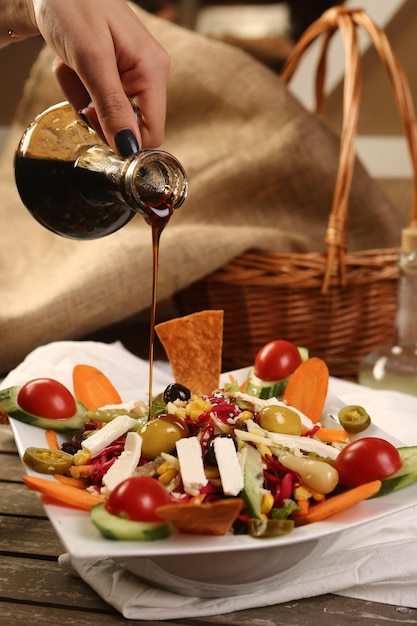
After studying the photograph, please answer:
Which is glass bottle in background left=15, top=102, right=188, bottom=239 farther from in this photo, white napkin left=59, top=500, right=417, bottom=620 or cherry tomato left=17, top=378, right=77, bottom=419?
white napkin left=59, top=500, right=417, bottom=620

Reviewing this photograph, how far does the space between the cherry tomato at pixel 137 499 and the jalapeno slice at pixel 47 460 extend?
18 cm

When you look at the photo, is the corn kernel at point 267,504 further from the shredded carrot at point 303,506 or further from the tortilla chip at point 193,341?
the tortilla chip at point 193,341

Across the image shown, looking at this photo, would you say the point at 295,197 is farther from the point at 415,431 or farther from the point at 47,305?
the point at 415,431

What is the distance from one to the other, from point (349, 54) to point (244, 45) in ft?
9.47

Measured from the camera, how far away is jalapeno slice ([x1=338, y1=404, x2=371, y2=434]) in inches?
53.4

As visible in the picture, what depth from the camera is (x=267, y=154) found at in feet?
Result: 8.36

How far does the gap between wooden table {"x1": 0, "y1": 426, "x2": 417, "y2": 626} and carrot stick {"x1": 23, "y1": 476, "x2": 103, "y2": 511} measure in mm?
146

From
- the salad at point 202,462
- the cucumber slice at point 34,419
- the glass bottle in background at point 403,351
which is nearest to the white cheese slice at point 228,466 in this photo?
the salad at point 202,462

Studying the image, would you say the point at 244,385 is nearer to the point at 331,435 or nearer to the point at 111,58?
the point at 331,435

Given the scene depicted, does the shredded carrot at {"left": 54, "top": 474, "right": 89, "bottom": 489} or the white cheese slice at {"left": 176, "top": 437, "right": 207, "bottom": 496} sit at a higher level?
the white cheese slice at {"left": 176, "top": 437, "right": 207, "bottom": 496}

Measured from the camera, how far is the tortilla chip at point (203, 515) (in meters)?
0.95

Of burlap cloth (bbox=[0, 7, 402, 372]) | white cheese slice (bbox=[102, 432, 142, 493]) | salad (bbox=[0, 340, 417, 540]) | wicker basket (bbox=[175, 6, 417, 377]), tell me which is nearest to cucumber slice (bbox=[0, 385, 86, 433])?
salad (bbox=[0, 340, 417, 540])

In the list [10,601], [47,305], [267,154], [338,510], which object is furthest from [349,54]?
[10,601]

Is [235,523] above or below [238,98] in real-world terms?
below
